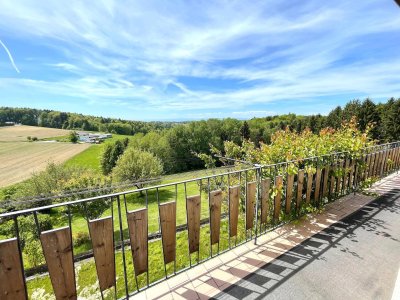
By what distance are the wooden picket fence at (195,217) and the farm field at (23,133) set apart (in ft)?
174

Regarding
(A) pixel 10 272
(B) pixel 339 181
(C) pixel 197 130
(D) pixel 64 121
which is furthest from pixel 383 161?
(D) pixel 64 121

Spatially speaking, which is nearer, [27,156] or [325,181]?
[325,181]

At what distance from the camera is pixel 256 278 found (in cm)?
193

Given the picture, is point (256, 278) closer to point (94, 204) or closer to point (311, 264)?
point (311, 264)

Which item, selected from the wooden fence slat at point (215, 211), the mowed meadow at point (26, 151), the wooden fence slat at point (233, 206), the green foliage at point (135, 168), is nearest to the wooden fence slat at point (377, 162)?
the wooden fence slat at point (233, 206)

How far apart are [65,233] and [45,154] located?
43772 mm

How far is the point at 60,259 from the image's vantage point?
1.32 meters

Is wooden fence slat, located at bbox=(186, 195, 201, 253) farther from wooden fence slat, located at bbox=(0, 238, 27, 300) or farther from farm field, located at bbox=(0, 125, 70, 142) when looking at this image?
farm field, located at bbox=(0, 125, 70, 142)

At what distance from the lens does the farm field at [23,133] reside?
42781 millimetres

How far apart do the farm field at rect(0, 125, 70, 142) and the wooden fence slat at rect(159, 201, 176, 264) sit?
53116 millimetres

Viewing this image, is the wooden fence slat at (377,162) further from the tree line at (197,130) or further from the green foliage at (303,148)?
the tree line at (197,130)

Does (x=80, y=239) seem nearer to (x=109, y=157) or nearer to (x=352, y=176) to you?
(x=352, y=176)

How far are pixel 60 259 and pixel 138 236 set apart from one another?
502 millimetres

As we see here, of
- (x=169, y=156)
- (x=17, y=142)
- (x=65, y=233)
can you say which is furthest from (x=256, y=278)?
(x=17, y=142)
